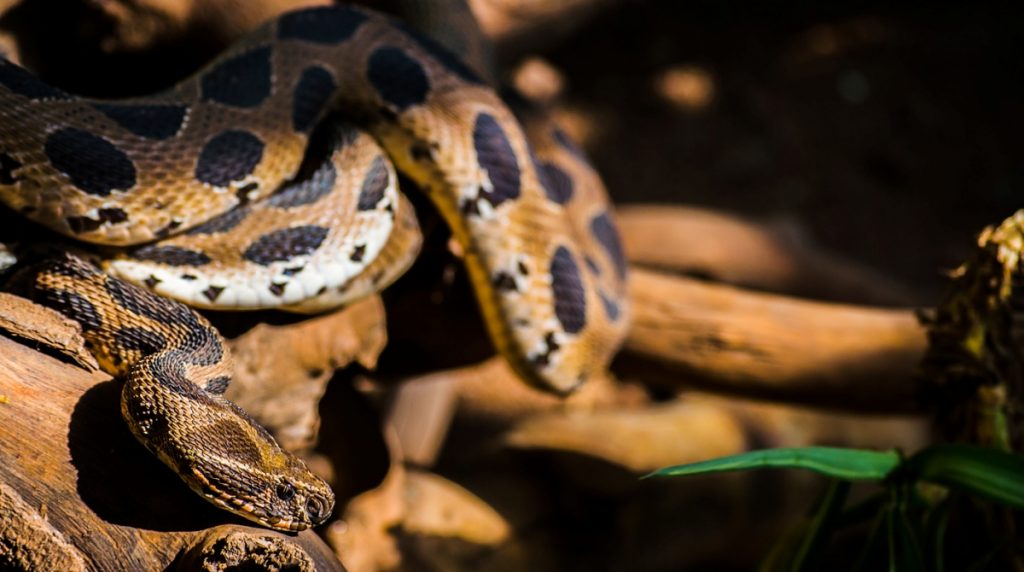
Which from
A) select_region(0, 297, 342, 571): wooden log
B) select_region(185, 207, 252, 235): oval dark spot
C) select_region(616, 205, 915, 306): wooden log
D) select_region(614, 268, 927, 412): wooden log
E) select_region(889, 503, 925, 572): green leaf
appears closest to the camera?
select_region(0, 297, 342, 571): wooden log

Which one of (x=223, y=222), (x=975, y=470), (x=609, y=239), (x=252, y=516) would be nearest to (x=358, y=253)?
(x=223, y=222)

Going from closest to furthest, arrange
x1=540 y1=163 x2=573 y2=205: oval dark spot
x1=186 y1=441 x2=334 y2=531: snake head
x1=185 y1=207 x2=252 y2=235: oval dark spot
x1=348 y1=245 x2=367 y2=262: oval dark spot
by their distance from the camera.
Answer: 1. x1=186 y1=441 x2=334 y2=531: snake head
2. x1=185 y1=207 x2=252 y2=235: oval dark spot
3. x1=348 y1=245 x2=367 y2=262: oval dark spot
4. x1=540 y1=163 x2=573 y2=205: oval dark spot

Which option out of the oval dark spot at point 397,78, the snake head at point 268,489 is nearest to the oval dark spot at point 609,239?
the oval dark spot at point 397,78

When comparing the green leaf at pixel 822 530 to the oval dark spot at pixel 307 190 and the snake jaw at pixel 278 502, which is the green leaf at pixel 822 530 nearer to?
the snake jaw at pixel 278 502

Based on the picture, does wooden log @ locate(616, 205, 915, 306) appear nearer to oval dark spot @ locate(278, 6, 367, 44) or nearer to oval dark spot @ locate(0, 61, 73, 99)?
oval dark spot @ locate(278, 6, 367, 44)

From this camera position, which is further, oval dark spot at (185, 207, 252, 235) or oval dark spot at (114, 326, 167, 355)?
oval dark spot at (185, 207, 252, 235)

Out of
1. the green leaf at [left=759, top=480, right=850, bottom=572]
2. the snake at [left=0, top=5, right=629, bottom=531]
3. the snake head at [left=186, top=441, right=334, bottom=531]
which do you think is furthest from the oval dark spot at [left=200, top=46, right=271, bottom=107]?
the green leaf at [left=759, top=480, right=850, bottom=572]

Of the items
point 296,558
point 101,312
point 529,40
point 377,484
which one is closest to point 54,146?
point 101,312

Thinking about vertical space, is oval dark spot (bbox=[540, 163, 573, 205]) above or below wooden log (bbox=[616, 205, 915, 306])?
above
